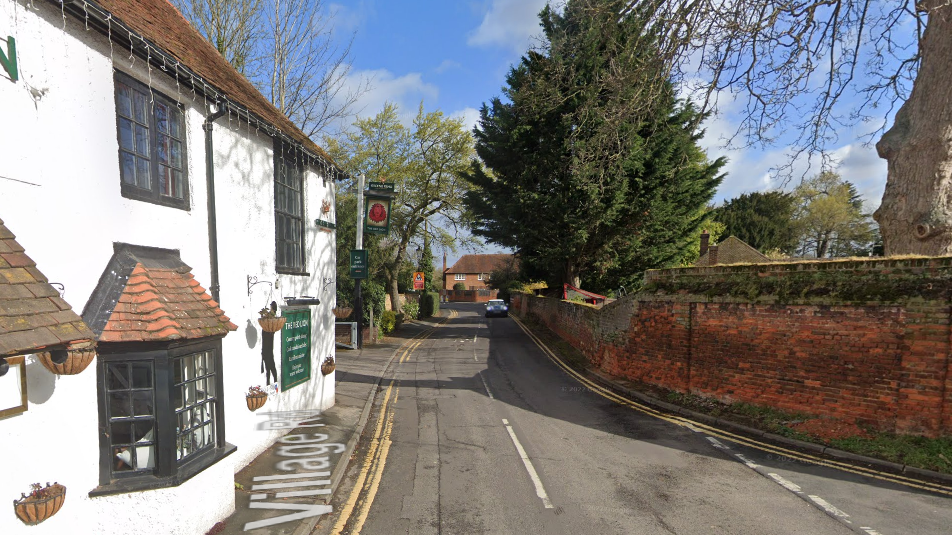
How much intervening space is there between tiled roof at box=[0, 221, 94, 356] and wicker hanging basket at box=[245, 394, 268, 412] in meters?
3.50

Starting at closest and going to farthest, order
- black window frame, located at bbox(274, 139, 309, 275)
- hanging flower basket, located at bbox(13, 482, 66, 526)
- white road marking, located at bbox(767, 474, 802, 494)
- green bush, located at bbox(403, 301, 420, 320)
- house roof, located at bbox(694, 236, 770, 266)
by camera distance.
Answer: hanging flower basket, located at bbox(13, 482, 66, 526)
white road marking, located at bbox(767, 474, 802, 494)
black window frame, located at bbox(274, 139, 309, 275)
house roof, located at bbox(694, 236, 770, 266)
green bush, located at bbox(403, 301, 420, 320)

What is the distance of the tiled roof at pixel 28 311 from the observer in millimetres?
3188

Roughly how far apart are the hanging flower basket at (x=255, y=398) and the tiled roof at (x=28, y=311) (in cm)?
351

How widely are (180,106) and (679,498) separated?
862 cm

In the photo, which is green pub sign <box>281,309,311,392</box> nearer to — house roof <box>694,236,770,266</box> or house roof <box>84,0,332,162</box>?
house roof <box>84,0,332,162</box>

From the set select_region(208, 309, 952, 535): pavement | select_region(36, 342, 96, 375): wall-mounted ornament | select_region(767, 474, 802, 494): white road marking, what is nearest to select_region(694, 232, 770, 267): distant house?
select_region(208, 309, 952, 535): pavement

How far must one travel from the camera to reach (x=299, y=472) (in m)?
7.14

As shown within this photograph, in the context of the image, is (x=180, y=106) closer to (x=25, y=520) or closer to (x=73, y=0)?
(x=73, y=0)

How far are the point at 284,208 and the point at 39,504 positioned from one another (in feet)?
19.8

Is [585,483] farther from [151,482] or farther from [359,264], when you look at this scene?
[359,264]

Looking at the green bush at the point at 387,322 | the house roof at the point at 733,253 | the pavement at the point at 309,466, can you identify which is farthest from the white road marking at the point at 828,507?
the house roof at the point at 733,253

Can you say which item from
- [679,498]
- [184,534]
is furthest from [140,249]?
[679,498]

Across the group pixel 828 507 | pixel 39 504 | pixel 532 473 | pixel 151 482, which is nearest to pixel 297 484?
pixel 151 482

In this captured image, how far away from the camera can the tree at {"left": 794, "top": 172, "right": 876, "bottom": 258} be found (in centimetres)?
4450
